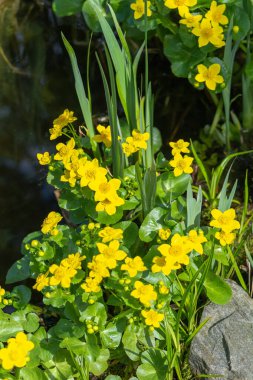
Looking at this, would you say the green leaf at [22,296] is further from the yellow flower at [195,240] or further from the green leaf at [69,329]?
the yellow flower at [195,240]

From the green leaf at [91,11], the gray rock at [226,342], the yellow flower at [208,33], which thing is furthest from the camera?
the green leaf at [91,11]

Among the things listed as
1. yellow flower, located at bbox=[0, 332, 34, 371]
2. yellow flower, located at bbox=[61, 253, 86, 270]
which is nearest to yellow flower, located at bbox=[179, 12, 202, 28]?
yellow flower, located at bbox=[61, 253, 86, 270]

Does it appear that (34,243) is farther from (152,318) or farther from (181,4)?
(181,4)

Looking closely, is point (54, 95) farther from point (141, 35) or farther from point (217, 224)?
point (217, 224)

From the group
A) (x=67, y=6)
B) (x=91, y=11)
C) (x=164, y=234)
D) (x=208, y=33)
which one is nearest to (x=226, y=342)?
(x=164, y=234)

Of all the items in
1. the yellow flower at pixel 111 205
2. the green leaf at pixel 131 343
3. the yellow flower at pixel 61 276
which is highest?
the yellow flower at pixel 111 205

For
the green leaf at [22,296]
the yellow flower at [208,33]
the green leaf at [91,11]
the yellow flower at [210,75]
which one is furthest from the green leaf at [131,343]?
the green leaf at [91,11]

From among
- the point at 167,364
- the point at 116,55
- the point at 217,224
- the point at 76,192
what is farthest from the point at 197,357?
the point at 116,55
